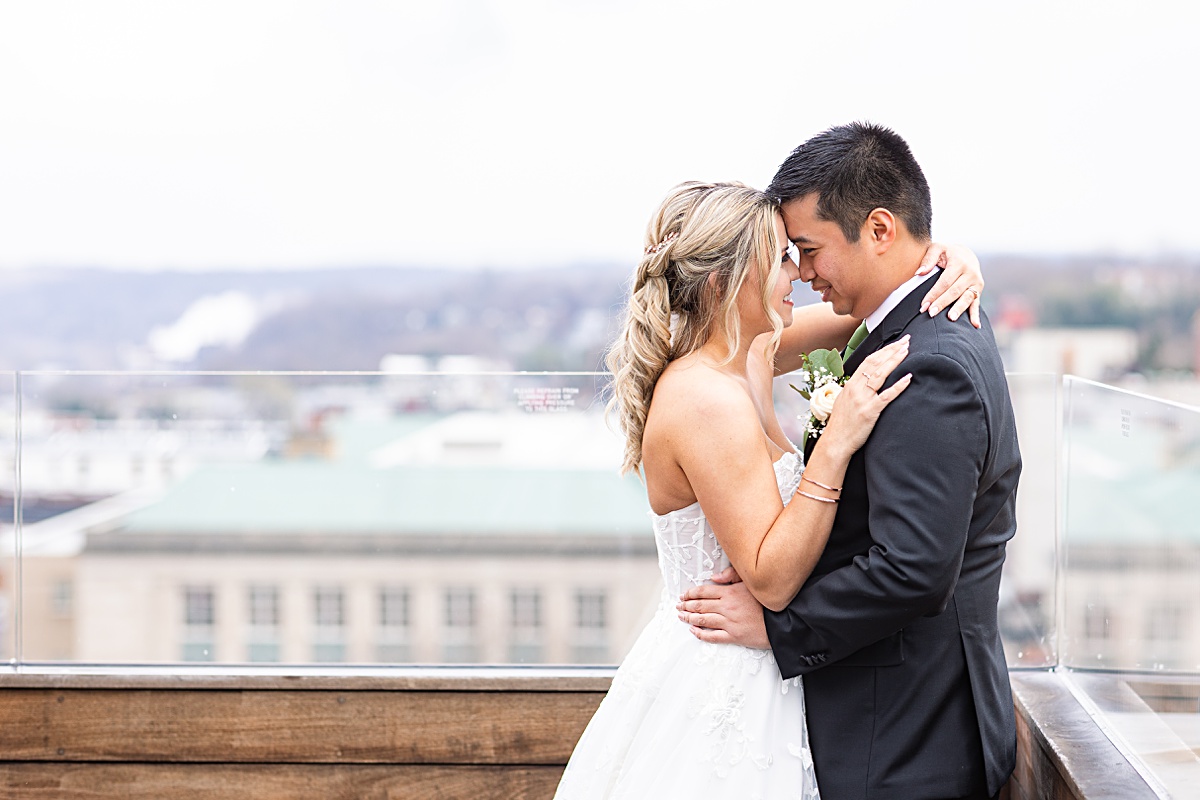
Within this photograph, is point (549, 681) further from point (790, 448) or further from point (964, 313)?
point (964, 313)

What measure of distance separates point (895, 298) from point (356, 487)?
241 cm

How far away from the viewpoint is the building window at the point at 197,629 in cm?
244

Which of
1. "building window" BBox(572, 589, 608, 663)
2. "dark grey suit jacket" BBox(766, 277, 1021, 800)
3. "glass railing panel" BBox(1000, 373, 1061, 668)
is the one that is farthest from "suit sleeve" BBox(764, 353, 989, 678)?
"building window" BBox(572, 589, 608, 663)

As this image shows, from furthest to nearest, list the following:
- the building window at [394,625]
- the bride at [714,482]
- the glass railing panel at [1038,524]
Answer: the building window at [394,625] → the glass railing panel at [1038,524] → the bride at [714,482]

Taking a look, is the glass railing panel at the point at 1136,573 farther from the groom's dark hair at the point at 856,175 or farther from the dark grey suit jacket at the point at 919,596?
the groom's dark hair at the point at 856,175

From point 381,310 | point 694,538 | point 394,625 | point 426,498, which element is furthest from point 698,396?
point 381,310

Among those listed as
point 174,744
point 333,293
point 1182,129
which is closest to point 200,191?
point 333,293

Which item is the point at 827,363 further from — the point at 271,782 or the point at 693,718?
the point at 271,782

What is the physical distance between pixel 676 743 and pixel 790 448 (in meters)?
0.53

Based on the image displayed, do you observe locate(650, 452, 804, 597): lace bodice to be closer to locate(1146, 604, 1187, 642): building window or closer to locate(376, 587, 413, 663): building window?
locate(1146, 604, 1187, 642): building window

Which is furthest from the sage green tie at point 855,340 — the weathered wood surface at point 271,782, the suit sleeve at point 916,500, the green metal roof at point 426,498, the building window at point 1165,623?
the weathered wood surface at point 271,782

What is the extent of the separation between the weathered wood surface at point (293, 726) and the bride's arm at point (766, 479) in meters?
0.92

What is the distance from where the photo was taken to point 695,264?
162cm

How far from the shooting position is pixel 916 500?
1.39 metres
